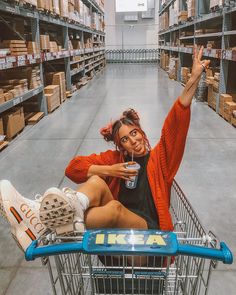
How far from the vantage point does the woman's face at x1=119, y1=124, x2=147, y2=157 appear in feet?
5.10

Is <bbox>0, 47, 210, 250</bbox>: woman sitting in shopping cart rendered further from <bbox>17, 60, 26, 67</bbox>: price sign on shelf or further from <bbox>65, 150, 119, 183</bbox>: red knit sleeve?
<bbox>17, 60, 26, 67</bbox>: price sign on shelf

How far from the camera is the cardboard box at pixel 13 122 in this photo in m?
4.40

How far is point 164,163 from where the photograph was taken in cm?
157

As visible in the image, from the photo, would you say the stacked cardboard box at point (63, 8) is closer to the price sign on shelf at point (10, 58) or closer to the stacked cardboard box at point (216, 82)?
the price sign on shelf at point (10, 58)

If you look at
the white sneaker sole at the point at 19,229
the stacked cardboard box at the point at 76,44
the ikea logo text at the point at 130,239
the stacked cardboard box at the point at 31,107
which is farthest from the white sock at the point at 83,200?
the stacked cardboard box at the point at 76,44

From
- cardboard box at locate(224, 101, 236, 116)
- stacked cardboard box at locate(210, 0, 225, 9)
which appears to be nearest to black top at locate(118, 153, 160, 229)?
cardboard box at locate(224, 101, 236, 116)

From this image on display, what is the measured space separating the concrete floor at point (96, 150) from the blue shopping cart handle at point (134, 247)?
993 mm

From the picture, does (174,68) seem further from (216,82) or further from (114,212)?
(114,212)

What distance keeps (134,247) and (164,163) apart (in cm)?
79

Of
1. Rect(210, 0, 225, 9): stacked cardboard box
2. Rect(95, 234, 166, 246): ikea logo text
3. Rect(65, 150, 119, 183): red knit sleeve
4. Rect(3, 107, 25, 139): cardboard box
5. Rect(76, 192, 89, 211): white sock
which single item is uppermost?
Rect(210, 0, 225, 9): stacked cardboard box

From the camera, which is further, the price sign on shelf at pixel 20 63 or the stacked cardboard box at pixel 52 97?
the stacked cardboard box at pixel 52 97

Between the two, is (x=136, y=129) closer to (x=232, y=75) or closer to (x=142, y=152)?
(x=142, y=152)

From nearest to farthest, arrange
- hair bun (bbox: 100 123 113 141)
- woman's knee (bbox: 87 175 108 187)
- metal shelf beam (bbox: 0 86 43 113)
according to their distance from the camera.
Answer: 1. woman's knee (bbox: 87 175 108 187)
2. hair bun (bbox: 100 123 113 141)
3. metal shelf beam (bbox: 0 86 43 113)

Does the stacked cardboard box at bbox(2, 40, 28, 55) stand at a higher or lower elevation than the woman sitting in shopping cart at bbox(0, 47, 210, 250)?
higher
